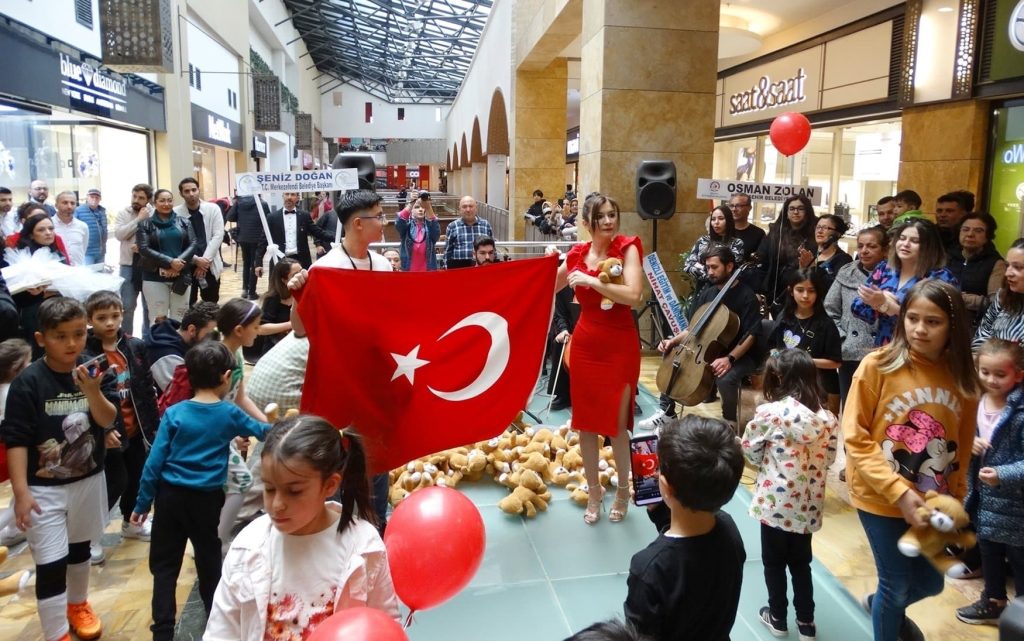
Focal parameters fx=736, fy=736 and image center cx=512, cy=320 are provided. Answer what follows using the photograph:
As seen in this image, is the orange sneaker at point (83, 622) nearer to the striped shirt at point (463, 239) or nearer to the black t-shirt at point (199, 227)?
the black t-shirt at point (199, 227)

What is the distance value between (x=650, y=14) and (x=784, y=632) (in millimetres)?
6445

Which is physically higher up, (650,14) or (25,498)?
(650,14)

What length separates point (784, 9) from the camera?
10.7m

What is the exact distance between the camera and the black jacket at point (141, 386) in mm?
3225

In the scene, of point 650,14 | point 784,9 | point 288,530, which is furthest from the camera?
point 784,9

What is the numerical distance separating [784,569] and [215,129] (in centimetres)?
1917

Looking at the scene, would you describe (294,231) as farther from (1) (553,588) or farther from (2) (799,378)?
(2) (799,378)

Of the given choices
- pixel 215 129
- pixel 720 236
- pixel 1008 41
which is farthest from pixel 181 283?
pixel 215 129

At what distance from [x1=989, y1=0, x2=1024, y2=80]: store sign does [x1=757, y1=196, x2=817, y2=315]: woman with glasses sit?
3194mm

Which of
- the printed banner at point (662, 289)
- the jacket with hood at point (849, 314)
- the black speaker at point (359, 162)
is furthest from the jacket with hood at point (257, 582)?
the black speaker at point (359, 162)

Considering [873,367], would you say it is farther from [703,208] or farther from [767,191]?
[703,208]

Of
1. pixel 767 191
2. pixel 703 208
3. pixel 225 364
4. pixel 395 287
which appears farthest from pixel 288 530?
pixel 703 208

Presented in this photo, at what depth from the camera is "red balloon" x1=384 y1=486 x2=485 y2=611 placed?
81.1 inches

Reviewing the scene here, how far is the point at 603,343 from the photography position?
146 inches
